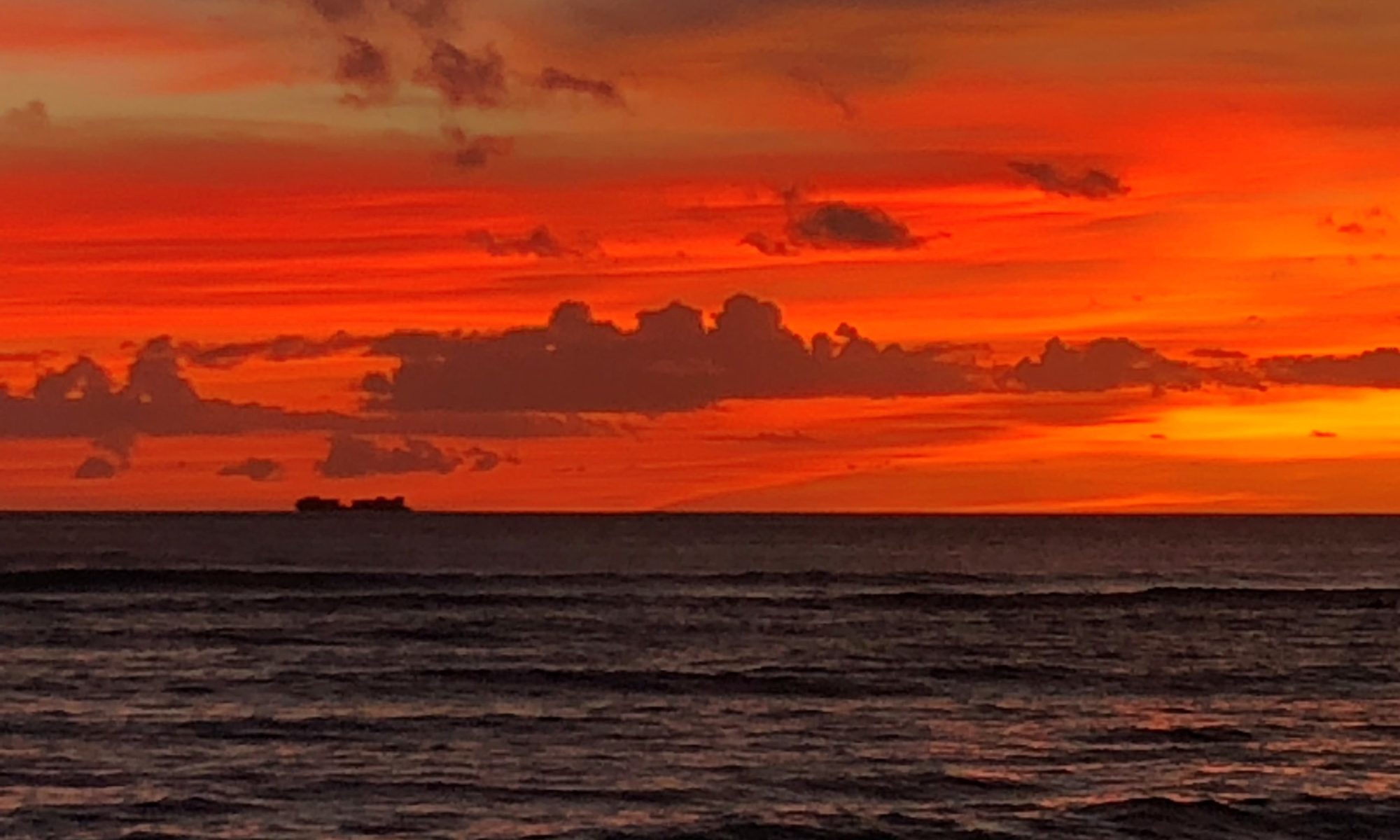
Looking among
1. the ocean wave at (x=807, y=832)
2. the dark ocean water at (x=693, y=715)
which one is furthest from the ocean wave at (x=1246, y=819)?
the ocean wave at (x=807, y=832)

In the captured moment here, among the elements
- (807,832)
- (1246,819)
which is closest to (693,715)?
(807,832)

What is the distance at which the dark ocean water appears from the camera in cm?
3559

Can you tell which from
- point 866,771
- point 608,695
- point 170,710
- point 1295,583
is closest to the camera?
point 866,771

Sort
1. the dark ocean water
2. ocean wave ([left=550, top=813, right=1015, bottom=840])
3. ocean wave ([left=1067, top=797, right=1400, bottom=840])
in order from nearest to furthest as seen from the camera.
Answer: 1. ocean wave ([left=550, top=813, right=1015, bottom=840])
2. ocean wave ([left=1067, top=797, right=1400, bottom=840])
3. the dark ocean water

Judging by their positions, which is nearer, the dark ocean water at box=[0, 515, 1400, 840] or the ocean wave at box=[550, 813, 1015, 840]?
the ocean wave at box=[550, 813, 1015, 840]

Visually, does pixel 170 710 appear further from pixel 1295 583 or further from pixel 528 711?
pixel 1295 583

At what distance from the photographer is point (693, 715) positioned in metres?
49.2

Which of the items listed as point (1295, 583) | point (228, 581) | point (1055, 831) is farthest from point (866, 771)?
point (1295, 583)

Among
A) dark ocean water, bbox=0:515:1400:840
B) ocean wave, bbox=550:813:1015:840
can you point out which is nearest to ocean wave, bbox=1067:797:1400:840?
dark ocean water, bbox=0:515:1400:840

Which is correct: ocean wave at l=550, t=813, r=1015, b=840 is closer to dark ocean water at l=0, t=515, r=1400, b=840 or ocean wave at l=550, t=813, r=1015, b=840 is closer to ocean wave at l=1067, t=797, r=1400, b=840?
dark ocean water at l=0, t=515, r=1400, b=840

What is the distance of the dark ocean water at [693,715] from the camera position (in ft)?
117

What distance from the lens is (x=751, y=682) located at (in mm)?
56250

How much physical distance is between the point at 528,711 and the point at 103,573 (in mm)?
70889

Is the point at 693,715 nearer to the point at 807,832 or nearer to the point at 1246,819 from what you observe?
the point at 807,832
